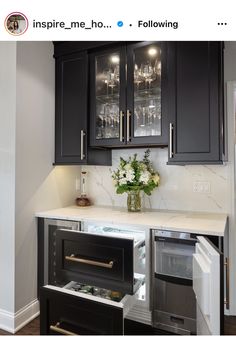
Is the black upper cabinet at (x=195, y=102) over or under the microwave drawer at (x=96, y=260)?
over

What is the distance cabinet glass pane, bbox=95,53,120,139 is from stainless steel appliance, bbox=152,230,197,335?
103 cm

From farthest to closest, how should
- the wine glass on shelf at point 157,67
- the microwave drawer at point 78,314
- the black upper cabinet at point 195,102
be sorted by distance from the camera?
the wine glass on shelf at point 157,67, the black upper cabinet at point 195,102, the microwave drawer at point 78,314

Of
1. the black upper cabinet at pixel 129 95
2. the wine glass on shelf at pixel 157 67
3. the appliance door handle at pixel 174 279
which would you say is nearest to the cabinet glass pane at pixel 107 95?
the black upper cabinet at pixel 129 95

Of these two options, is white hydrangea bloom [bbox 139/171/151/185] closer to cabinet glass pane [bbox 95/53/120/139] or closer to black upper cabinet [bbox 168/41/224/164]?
black upper cabinet [bbox 168/41/224/164]

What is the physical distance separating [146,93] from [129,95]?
148 mm

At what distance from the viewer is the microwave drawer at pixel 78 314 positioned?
117 cm

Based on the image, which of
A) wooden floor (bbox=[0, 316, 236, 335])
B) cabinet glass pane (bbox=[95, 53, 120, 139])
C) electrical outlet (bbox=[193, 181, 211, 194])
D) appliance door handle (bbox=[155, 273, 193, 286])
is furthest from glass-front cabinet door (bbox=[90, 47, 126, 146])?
wooden floor (bbox=[0, 316, 236, 335])

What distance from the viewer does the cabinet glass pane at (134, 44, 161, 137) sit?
203cm

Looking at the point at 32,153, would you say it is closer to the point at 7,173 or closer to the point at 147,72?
the point at 7,173

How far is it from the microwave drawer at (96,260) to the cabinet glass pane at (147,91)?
970 mm

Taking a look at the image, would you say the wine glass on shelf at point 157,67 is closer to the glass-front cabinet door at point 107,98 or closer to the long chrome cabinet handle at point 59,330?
the glass-front cabinet door at point 107,98
